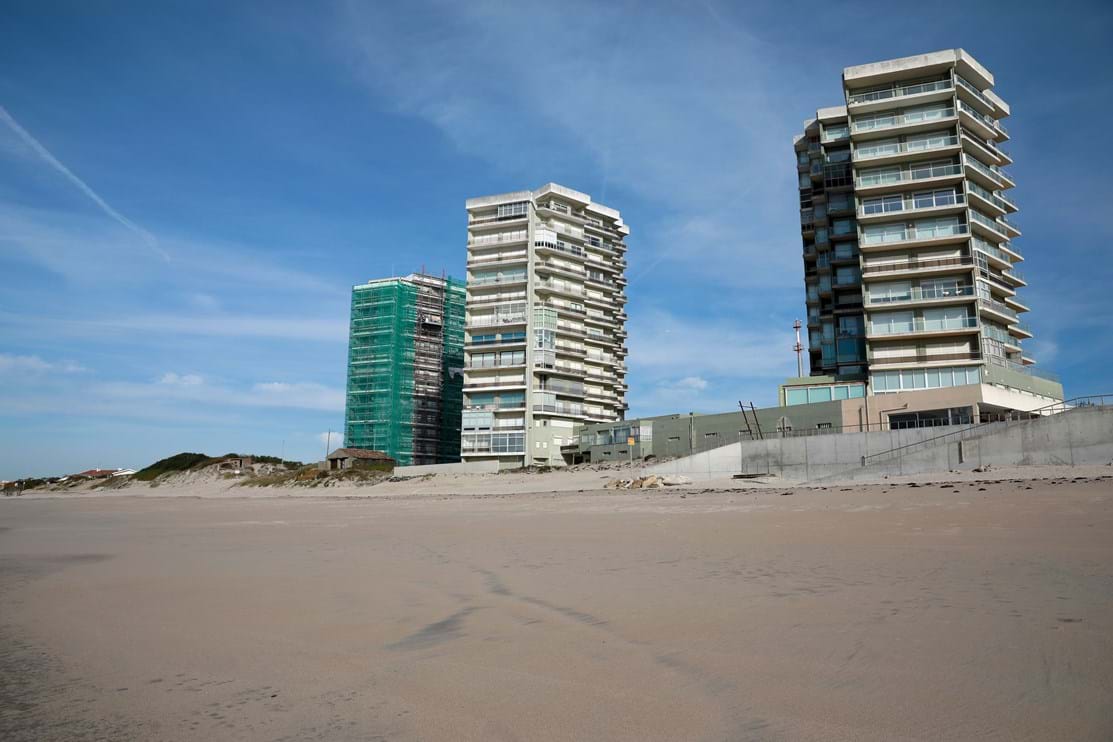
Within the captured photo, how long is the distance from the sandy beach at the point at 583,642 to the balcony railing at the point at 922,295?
49096 mm

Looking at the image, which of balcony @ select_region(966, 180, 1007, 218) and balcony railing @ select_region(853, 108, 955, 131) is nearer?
balcony @ select_region(966, 180, 1007, 218)

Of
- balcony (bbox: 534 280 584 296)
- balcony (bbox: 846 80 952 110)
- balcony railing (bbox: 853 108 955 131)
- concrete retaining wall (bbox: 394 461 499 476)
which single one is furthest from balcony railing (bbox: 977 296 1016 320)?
concrete retaining wall (bbox: 394 461 499 476)

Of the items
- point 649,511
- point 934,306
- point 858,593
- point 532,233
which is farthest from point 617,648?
point 532,233

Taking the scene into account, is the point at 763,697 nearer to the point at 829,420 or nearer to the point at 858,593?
the point at 858,593

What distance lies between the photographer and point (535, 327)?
243 ft

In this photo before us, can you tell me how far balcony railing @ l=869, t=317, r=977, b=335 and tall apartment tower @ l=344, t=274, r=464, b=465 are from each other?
49.7 meters

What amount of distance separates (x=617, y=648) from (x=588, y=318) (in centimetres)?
7634

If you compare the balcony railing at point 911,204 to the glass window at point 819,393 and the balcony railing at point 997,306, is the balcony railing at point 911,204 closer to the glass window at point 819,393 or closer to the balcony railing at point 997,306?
the balcony railing at point 997,306

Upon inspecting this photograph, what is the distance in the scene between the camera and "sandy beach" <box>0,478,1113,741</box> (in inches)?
137

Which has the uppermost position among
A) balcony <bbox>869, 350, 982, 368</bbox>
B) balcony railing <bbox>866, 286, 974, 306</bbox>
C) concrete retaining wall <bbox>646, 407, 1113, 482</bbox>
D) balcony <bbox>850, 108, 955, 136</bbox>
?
balcony <bbox>850, 108, 955, 136</bbox>

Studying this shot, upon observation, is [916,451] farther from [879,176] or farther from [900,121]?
[900,121]

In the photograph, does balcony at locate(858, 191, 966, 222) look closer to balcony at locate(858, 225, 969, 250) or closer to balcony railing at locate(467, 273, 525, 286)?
balcony at locate(858, 225, 969, 250)

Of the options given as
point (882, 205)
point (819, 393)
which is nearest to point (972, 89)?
point (882, 205)

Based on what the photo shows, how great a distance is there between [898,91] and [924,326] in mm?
20380
